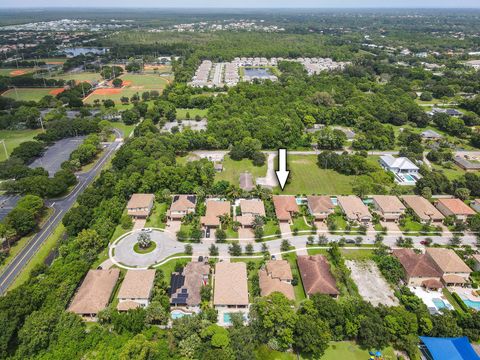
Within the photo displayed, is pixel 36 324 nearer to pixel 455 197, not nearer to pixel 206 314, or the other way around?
pixel 206 314

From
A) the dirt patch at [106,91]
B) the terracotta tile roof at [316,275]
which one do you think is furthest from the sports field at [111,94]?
the terracotta tile roof at [316,275]

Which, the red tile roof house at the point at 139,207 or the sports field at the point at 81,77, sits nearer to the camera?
the red tile roof house at the point at 139,207

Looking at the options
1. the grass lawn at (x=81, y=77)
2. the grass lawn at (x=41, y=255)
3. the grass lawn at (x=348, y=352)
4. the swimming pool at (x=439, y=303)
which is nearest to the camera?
the grass lawn at (x=348, y=352)

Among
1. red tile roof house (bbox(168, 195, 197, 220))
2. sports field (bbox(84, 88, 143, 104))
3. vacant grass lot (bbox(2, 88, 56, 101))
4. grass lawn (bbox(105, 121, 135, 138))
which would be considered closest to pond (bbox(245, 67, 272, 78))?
sports field (bbox(84, 88, 143, 104))

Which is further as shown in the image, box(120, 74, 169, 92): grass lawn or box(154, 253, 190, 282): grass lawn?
box(120, 74, 169, 92): grass lawn

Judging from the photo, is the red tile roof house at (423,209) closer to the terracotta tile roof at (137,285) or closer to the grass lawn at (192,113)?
the terracotta tile roof at (137,285)

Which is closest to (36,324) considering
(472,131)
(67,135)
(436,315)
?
(436,315)

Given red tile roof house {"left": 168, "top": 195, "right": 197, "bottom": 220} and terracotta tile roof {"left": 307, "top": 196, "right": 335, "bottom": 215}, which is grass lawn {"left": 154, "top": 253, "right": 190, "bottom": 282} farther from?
terracotta tile roof {"left": 307, "top": 196, "right": 335, "bottom": 215}
